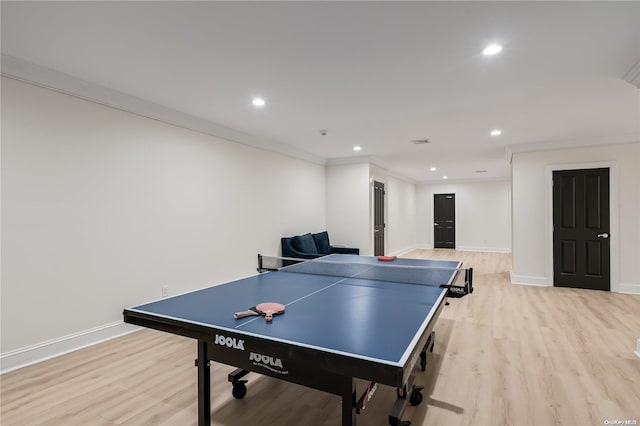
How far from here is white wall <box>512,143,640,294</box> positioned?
5082 mm

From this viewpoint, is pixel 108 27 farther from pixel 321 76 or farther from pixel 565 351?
pixel 565 351

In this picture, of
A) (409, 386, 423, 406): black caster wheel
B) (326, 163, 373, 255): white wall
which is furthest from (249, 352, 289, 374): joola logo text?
(326, 163, 373, 255): white wall

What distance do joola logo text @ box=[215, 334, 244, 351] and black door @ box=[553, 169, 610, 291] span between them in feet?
19.9

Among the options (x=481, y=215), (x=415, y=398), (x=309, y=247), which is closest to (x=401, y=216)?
(x=481, y=215)

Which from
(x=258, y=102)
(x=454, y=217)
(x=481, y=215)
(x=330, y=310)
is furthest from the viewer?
(x=454, y=217)

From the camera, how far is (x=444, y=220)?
11266 millimetres

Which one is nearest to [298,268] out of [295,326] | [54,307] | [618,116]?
[295,326]

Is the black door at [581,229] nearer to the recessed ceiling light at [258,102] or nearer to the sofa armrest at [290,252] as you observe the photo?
the sofa armrest at [290,252]

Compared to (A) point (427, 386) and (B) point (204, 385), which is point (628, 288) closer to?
(A) point (427, 386)

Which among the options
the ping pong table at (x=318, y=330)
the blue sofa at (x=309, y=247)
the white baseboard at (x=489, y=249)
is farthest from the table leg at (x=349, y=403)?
the white baseboard at (x=489, y=249)

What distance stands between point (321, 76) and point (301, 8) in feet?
3.16

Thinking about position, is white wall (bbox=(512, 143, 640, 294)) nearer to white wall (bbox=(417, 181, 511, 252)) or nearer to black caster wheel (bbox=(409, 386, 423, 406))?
black caster wheel (bbox=(409, 386, 423, 406))

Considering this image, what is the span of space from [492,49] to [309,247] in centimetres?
433

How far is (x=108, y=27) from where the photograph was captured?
7.00ft
